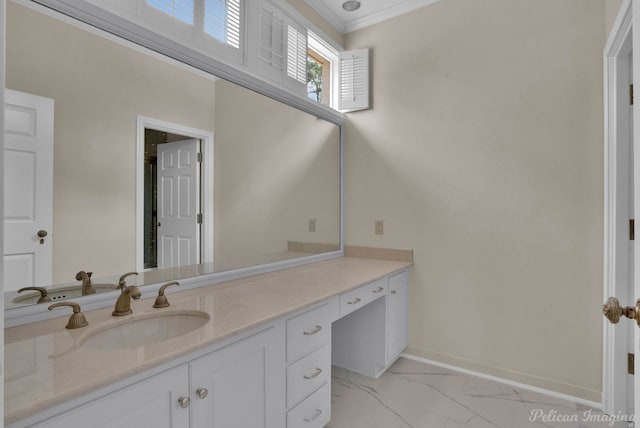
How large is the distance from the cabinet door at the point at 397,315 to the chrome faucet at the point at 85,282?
1729 millimetres

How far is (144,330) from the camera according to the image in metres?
1.30

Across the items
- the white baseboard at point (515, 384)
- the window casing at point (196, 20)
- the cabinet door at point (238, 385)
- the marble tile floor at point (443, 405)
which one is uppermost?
the window casing at point (196, 20)

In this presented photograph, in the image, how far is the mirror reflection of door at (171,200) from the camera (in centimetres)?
157

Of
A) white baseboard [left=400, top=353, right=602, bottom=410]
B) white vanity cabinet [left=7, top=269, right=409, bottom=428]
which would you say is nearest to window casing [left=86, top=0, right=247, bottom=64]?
white vanity cabinet [left=7, top=269, right=409, bottom=428]

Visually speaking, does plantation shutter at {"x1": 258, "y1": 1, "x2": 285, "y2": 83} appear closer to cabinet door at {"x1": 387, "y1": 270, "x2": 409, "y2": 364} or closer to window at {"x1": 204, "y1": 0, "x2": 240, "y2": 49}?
window at {"x1": 204, "y1": 0, "x2": 240, "y2": 49}

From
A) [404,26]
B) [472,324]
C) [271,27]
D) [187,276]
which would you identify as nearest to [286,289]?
[187,276]

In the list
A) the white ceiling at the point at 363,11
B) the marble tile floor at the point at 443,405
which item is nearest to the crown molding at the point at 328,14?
the white ceiling at the point at 363,11

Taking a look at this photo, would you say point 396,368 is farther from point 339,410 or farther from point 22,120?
point 22,120

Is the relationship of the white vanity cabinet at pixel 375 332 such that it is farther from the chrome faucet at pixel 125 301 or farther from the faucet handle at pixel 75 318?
the faucet handle at pixel 75 318

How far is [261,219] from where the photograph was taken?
7.29 ft

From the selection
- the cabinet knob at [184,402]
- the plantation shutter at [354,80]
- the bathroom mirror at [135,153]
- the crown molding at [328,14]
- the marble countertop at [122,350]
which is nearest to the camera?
the marble countertop at [122,350]

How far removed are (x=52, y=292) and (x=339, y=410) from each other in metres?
1.58

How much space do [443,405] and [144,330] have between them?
5.69ft

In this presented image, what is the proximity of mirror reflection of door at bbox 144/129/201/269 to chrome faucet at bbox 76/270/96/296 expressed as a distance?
242mm
